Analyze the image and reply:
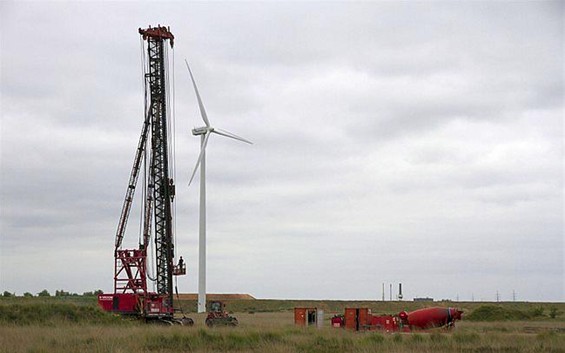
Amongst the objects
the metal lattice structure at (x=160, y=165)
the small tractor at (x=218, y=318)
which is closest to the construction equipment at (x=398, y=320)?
the small tractor at (x=218, y=318)

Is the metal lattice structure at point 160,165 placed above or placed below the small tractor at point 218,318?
Answer: above

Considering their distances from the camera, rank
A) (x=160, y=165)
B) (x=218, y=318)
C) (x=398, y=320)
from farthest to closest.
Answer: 1. (x=160, y=165)
2. (x=218, y=318)
3. (x=398, y=320)

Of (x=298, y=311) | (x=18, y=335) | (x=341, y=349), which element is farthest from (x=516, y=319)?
(x=18, y=335)

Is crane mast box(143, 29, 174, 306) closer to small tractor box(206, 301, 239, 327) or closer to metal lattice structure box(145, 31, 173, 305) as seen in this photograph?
metal lattice structure box(145, 31, 173, 305)

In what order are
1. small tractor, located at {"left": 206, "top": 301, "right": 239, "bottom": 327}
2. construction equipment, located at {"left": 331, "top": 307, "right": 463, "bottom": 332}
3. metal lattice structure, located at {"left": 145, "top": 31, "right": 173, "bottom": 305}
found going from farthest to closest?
metal lattice structure, located at {"left": 145, "top": 31, "right": 173, "bottom": 305}
small tractor, located at {"left": 206, "top": 301, "right": 239, "bottom": 327}
construction equipment, located at {"left": 331, "top": 307, "right": 463, "bottom": 332}

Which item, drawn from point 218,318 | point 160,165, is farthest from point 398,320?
point 160,165

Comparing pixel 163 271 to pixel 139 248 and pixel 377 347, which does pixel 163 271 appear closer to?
pixel 139 248

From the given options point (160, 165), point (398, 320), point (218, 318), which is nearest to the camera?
point (398, 320)

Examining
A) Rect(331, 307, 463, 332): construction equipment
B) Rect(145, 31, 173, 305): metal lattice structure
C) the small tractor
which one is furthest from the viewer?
Rect(145, 31, 173, 305): metal lattice structure

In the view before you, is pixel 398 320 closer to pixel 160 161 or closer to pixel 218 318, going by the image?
pixel 218 318

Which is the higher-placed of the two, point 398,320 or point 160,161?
point 160,161

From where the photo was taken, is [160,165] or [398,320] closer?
[398,320]

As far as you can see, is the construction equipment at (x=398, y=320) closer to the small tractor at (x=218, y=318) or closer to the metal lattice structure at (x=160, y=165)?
the small tractor at (x=218, y=318)

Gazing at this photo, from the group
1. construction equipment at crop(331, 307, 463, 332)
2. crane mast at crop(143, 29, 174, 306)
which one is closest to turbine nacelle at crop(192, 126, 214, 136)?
crane mast at crop(143, 29, 174, 306)
